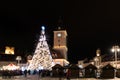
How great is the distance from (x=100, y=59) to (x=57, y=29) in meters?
19.0

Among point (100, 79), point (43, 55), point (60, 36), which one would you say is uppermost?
point (60, 36)

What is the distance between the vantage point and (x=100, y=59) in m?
111

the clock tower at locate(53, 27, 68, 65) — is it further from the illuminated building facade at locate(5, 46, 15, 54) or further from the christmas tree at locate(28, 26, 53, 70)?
the christmas tree at locate(28, 26, 53, 70)

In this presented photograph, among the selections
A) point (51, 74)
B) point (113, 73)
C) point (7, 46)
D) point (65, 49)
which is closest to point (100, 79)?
point (113, 73)

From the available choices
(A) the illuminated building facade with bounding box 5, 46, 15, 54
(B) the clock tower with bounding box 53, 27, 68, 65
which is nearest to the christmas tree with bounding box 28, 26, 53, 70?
(B) the clock tower with bounding box 53, 27, 68, 65

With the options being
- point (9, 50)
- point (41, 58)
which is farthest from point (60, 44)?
point (41, 58)

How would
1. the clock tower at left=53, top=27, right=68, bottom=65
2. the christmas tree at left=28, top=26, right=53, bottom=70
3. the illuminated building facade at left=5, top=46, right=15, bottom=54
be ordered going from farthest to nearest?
the illuminated building facade at left=5, top=46, right=15, bottom=54, the clock tower at left=53, top=27, right=68, bottom=65, the christmas tree at left=28, top=26, right=53, bottom=70

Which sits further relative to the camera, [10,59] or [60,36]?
[60,36]

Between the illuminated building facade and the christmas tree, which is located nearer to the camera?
the christmas tree

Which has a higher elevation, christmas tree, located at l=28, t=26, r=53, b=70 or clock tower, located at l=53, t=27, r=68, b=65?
clock tower, located at l=53, t=27, r=68, b=65

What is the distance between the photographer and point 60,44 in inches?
4473

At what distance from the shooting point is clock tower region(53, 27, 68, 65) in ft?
358

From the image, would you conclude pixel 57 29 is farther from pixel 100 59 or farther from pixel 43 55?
pixel 43 55

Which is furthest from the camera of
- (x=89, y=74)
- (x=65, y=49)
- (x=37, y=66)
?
(x=65, y=49)
